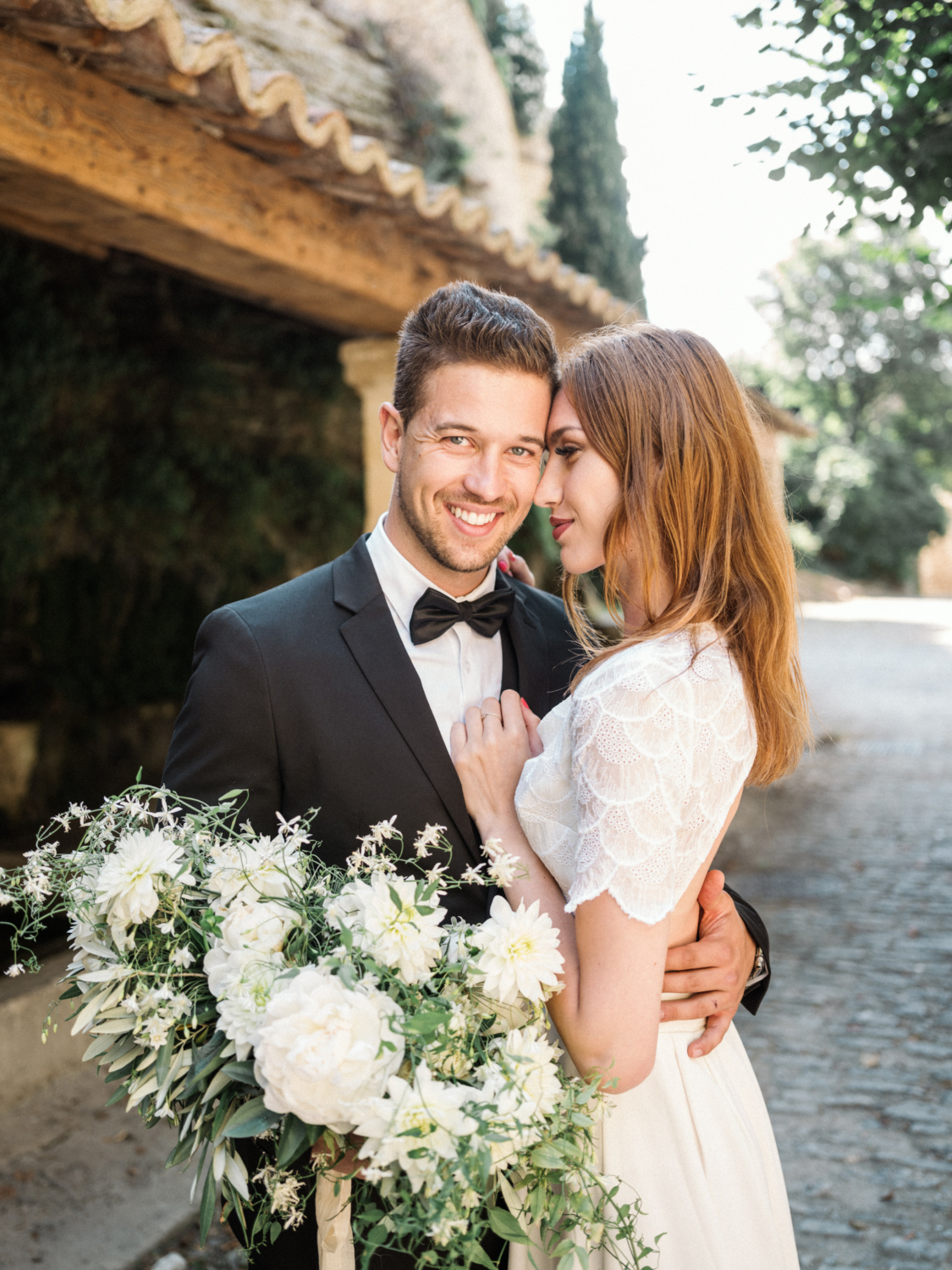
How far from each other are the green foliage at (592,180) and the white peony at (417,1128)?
1051 centimetres

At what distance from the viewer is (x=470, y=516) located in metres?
2.18

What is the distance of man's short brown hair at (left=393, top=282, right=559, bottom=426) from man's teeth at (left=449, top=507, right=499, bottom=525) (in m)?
0.24

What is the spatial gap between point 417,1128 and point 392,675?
98 cm

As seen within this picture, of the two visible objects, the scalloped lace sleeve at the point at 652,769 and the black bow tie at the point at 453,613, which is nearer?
the scalloped lace sleeve at the point at 652,769

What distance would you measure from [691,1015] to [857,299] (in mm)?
5783

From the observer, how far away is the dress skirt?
1.77m

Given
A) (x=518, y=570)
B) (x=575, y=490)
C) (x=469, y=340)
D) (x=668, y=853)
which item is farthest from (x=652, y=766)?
(x=518, y=570)

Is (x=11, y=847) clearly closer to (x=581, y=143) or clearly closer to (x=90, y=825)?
(x=90, y=825)

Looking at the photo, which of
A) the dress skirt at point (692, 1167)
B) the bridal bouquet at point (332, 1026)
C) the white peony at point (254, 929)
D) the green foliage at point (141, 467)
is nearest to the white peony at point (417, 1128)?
the bridal bouquet at point (332, 1026)

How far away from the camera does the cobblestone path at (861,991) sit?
146 inches

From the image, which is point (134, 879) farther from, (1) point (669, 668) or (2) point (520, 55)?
(2) point (520, 55)

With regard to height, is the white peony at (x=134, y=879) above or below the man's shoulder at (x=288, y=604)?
below

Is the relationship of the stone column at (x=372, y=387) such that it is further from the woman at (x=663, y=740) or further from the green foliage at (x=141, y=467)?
the woman at (x=663, y=740)

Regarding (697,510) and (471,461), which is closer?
(697,510)
